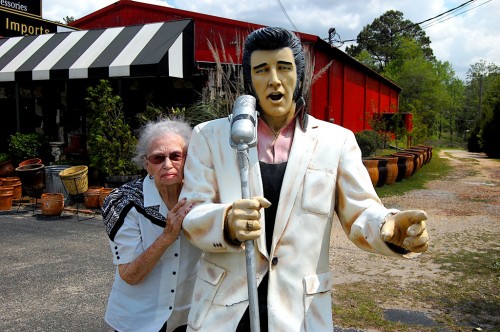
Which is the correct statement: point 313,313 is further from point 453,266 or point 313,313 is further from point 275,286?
point 453,266

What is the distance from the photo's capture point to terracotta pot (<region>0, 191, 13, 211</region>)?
9258 millimetres

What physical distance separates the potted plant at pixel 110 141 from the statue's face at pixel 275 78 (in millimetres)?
7728

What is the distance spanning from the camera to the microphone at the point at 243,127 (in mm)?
1506

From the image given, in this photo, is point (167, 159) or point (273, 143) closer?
point (273, 143)

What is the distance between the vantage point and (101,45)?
10.8m

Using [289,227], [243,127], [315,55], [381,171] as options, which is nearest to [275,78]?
[243,127]

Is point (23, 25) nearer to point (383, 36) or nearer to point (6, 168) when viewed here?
point (6, 168)

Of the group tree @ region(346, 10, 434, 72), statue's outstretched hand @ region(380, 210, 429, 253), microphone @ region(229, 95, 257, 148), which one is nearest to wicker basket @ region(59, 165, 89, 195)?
microphone @ region(229, 95, 257, 148)

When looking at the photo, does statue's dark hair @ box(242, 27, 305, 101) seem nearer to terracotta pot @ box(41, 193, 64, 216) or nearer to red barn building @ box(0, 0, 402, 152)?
red barn building @ box(0, 0, 402, 152)

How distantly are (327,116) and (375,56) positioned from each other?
132 ft

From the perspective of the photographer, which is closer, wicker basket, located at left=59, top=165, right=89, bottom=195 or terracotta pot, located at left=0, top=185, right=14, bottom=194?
wicker basket, located at left=59, top=165, right=89, bottom=195

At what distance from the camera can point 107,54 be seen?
10273 millimetres

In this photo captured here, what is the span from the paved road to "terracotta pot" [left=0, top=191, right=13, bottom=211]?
3.57 feet

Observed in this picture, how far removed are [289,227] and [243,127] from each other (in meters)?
0.44
